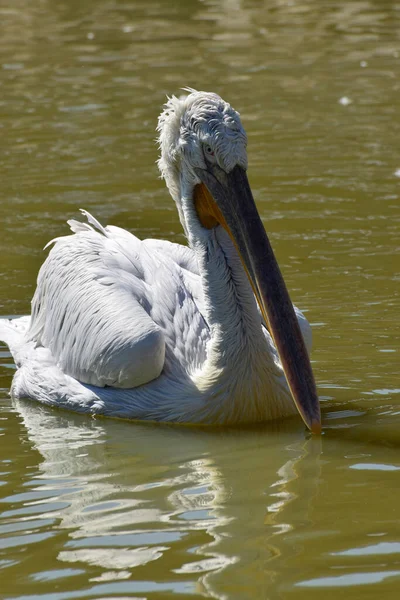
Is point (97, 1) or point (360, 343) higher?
point (97, 1)

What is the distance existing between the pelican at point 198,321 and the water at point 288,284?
127 millimetres

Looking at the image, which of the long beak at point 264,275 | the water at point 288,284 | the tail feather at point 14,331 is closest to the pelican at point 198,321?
the long beak at point 264,275

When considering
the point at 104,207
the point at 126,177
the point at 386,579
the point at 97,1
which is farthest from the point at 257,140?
the point at 97,1

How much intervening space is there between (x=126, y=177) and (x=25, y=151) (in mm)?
1227

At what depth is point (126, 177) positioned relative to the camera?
352 inches

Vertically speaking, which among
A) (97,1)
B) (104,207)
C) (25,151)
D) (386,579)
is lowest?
(386,579)

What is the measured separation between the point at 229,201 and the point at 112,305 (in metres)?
0.69

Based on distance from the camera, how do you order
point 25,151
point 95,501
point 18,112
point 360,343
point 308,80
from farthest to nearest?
point 308,80, point 18,112, point 25,151, point 360,343, point 95,501

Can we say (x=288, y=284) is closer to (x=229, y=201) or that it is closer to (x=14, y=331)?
(x=14, y=331)

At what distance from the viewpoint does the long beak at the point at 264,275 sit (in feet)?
14.0

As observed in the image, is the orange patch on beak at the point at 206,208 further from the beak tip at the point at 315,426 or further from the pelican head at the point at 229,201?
the beak tip at the point at 315,426

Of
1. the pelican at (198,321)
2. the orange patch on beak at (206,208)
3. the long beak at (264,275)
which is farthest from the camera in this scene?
the orange patch on beak at (206,208)

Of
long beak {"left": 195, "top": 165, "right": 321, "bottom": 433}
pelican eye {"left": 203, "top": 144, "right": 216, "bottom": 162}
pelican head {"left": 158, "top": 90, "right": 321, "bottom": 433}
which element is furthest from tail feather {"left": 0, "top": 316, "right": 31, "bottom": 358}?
pelican eye {"left": 203, "top": 144, "right": 216, "bottom": 162}

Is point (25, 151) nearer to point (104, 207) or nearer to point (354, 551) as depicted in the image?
point (104, 207)
